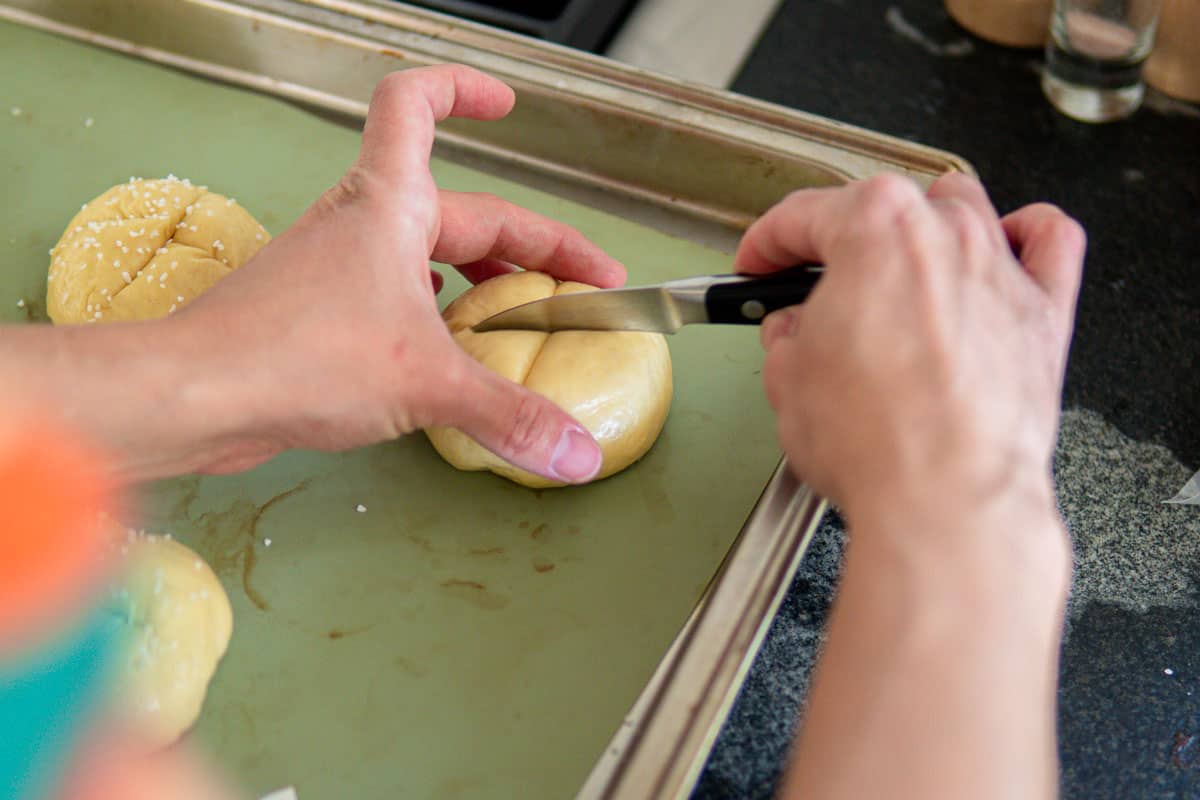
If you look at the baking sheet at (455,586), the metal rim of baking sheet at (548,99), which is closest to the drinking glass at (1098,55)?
the metal rim of baking sheet at (548,99)

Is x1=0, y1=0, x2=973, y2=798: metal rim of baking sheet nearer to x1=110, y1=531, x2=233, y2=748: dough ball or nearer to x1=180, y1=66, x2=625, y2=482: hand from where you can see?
x1=180, y1=66, x2=625, y2=482: hand

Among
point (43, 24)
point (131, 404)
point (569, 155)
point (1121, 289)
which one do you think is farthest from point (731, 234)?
point (43, 24)

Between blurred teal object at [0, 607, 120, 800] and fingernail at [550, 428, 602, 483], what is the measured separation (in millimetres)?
516

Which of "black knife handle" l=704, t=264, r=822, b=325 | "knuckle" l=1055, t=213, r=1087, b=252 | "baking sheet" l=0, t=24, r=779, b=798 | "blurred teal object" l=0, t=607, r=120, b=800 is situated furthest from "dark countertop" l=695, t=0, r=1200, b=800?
"blurred teal object" l=0, t=607, r=120, b=800

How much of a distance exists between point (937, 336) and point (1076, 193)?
116 cm

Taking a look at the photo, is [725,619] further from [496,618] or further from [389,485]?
[389,485]

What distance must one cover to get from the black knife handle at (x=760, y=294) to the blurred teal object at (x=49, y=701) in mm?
746

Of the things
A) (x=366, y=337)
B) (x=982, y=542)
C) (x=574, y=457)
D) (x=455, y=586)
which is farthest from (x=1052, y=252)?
(x=455, y=586)

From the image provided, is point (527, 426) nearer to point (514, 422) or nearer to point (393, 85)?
point (514, 422)

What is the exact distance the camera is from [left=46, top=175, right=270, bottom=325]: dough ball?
141 centimetres

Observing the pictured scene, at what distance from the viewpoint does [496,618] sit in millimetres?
1234

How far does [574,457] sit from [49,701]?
60 cm

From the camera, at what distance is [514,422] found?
3.51ft

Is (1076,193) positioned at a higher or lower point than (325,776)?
higher
